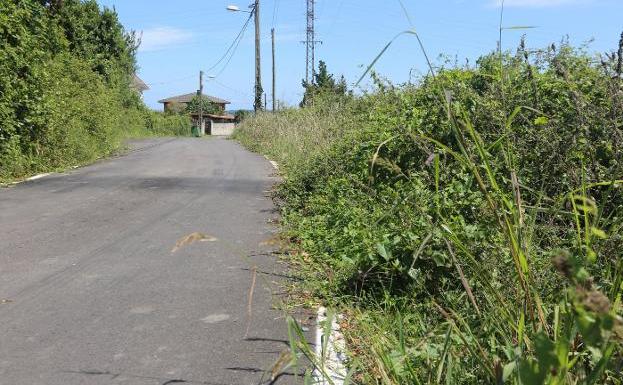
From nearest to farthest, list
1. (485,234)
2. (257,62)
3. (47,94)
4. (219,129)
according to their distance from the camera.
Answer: (485,234) < (47,94) < (257,62) < (219,129)

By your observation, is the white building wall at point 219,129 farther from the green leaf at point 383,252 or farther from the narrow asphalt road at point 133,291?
the green leaf at point 383,252

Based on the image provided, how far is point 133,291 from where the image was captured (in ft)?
17.3

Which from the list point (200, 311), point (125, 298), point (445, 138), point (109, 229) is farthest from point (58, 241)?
point (445, 138)

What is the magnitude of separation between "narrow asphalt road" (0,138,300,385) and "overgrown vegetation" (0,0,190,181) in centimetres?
362

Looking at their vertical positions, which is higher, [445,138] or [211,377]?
[445,138]

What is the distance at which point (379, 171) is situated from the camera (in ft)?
25.7

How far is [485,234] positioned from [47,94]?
44.5 feet

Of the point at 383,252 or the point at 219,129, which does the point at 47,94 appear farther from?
the point at 219,129

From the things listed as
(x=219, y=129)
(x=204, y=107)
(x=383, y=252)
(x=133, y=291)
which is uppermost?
(x=204, y=107)

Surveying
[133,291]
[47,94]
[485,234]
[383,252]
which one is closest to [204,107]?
[47,94]

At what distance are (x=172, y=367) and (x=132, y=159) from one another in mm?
15928

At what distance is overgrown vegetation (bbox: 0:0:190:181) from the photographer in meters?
13.3

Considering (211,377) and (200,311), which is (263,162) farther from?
(211,377)

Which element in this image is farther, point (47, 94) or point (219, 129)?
point (219, 129)
